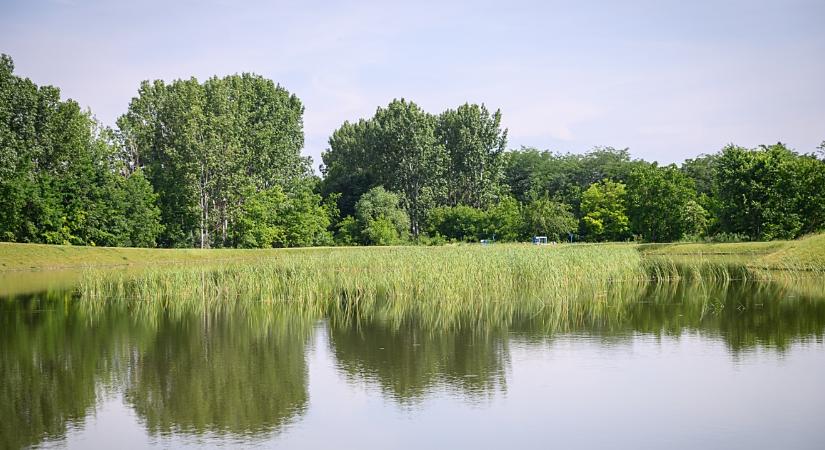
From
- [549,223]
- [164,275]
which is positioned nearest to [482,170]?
[549,223]

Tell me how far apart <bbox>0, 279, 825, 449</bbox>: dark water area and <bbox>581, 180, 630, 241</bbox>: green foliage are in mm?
37875

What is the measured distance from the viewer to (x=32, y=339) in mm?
15812

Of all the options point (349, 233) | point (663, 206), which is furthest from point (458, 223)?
point (663, 206)

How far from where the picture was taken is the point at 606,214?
188 ft

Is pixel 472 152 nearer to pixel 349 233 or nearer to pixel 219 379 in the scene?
pixel 349 233

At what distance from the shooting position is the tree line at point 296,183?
Answer: 44.7 metres

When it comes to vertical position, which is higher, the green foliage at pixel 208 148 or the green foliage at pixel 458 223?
the green foliage at pixel 208 148

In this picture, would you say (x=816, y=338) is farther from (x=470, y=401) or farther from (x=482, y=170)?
(x=482, y=170)

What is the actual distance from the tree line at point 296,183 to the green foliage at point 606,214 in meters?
0.11

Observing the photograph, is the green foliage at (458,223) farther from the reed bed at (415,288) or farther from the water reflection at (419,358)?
the water reflection at (419,358)

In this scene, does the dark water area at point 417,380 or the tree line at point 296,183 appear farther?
the tree line at point 296,183

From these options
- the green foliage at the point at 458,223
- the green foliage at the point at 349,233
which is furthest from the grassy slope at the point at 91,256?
the green foliage at the point at 458,223

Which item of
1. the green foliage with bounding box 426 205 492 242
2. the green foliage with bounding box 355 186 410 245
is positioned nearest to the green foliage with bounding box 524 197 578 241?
the green foliage with bounding box 426 205 492 242

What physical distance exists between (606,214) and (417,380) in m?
48.3
